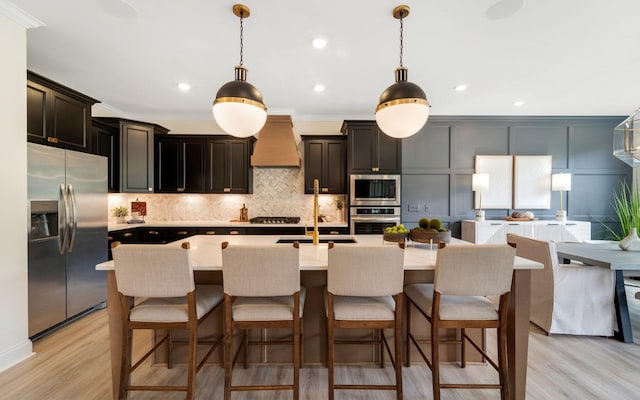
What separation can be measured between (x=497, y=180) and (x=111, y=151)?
6.04 metres

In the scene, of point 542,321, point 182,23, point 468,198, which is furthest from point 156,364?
point 468,198

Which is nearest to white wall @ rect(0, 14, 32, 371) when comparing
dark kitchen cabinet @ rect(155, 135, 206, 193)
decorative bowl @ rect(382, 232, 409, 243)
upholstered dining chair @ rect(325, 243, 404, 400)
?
dark kitchen cabinet @ rect(155, 135, 206, 193)

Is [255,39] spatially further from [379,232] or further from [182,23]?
[379,232]

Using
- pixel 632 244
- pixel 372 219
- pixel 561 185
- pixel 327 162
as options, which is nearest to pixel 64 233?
pixel 327 162

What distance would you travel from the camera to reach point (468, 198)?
14.7 feet

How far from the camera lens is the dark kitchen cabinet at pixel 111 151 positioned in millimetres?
3781

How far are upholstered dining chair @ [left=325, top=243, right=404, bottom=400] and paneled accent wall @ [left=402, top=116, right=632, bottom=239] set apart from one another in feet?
10.1

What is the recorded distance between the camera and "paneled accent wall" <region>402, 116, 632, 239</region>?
4418mm

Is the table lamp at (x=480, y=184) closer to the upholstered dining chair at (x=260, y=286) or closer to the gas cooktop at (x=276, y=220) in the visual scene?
the gas cooktop at (x=276, y=220)

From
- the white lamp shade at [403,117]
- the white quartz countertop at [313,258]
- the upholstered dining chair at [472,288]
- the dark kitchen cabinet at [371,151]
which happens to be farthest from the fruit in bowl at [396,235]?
the dark kitchen cabinet at [371,151]

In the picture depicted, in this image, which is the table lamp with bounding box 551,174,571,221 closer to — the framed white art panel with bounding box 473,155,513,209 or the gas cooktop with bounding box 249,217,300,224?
the framed white art panel with bounding box 473,155,513,209

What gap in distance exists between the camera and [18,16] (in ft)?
6.63

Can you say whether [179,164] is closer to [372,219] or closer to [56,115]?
[56,115]

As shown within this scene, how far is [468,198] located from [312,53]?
11.3 feet
